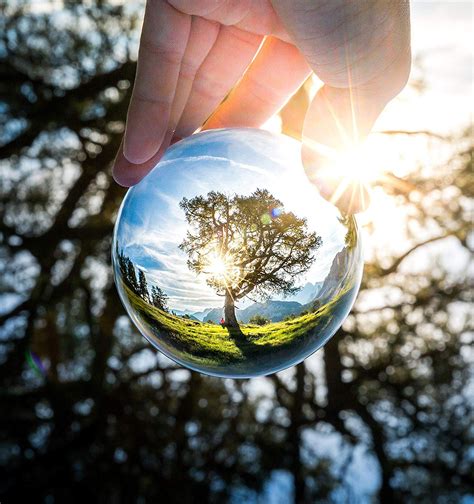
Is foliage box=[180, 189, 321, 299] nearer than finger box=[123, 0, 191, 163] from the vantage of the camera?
Yes

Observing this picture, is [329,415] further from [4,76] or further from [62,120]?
[4,76]

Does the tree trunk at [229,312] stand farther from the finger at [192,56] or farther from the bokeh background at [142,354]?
the bokeh background at [142,354]

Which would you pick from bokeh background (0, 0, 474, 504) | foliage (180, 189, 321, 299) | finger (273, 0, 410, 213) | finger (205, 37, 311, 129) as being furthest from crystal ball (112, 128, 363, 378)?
bokeh background (0, 0, 474, 504)

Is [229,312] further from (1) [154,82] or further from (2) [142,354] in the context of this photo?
(2) [142,354]

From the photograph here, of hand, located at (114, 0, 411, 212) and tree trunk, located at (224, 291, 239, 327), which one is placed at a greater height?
hand, located at (114, 0, 411, 212)

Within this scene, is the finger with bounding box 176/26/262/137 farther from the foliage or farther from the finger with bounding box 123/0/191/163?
the foliage

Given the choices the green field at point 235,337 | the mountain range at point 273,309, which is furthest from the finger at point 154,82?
the mountain range at point 273,309
